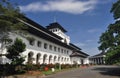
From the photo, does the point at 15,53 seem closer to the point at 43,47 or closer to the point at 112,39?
the point at 112,39

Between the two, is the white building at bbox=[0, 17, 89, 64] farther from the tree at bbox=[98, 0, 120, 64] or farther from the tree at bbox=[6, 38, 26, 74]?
the tree at bbox=[98, 0, 120, 64]

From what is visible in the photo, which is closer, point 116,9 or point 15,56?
point 15,56

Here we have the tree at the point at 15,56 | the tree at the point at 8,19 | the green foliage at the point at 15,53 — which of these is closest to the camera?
the tree at the point at 8,19

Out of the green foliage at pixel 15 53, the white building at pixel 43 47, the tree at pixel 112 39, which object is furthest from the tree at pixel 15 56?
the tree at pixel 112 39

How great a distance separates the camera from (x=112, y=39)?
Answer: 92.6 ft

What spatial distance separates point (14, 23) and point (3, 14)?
1990 millimetres

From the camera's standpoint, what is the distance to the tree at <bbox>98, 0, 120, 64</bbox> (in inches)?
1015

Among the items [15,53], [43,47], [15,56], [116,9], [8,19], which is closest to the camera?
[8,19]

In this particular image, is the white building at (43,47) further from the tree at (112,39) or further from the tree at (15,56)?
the tree at (112,39)

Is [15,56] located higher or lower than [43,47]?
lower

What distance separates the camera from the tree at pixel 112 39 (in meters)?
25.8

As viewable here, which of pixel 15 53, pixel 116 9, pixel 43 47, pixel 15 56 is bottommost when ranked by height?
pixel 15 56

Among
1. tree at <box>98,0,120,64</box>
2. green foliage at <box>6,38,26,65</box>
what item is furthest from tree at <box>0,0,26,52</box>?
tree at <box>98,0,120,64</box>

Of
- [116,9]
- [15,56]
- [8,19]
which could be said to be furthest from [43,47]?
[8,19]
